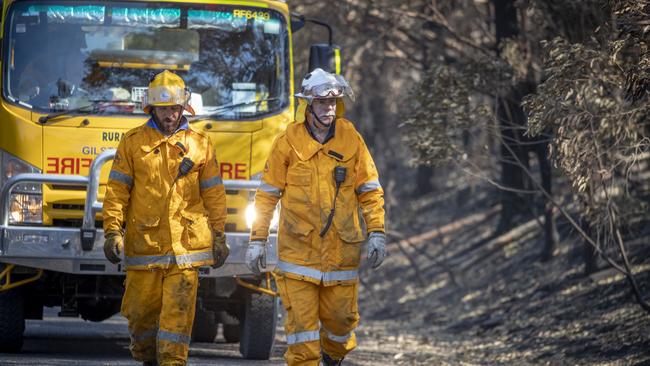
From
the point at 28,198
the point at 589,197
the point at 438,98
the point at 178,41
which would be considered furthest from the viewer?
the point at 438,98

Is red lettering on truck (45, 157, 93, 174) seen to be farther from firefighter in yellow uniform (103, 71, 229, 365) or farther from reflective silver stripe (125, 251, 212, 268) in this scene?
reflective silver stripe (125, 251, 212, 268)

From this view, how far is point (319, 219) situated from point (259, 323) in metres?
3.20

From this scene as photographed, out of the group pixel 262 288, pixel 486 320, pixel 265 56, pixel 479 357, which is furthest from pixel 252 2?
pixel 486 320

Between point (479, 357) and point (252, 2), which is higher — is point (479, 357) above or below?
below

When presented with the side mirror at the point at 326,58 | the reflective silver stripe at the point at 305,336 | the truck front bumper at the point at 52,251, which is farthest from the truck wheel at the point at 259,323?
the reflective silver stripe at the point at 305,336

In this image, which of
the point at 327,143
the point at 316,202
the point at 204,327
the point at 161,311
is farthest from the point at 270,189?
the point at 204,327

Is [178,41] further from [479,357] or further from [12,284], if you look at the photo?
[479,357]

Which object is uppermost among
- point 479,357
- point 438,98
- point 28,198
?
point 438,98

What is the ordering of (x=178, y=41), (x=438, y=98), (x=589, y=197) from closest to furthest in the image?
(x=178, y=41)
(x=589, y=197)
(x=438, y=98)

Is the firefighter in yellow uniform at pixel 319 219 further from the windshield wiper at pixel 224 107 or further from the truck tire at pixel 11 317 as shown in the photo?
the truck tire at pixel 11 317

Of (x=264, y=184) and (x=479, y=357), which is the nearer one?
(x=264, y=184)

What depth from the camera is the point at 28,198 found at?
32.6 ft

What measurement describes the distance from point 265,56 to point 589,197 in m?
3.46

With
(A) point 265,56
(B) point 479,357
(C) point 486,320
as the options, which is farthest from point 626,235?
(A) point 265,56
